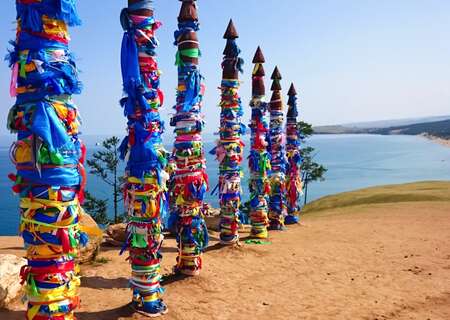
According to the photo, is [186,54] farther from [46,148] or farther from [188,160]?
[46,148]

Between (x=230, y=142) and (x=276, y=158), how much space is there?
4.30 m

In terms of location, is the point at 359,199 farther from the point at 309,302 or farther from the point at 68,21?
the point at 68,21

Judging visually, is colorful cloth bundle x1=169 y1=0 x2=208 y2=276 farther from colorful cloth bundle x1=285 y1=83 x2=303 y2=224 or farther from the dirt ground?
colorful cloth bundle x1=285 y1=83 x2=303 y2=224

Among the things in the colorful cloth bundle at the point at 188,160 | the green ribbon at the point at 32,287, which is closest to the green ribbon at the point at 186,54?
the colorful cloth bundle at the point at 188,160

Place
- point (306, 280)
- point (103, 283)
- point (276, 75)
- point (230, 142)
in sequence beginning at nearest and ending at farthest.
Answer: point (103, 283), point (306, 280), point (230, 142), point (276, 75)

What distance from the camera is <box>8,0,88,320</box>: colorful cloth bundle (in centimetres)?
429

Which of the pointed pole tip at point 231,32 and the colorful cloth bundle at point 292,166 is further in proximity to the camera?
the colorful cloth bundle at point 292,166

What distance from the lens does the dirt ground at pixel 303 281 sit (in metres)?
7.43

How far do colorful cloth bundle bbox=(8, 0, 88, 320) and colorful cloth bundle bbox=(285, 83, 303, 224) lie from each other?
14.1 m

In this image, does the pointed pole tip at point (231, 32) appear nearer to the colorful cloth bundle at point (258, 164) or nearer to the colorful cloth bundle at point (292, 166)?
the colorful cloth bundle at point (258, 164)

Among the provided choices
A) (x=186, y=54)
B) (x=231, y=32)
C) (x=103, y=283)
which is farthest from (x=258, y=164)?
(x=103, y=283)

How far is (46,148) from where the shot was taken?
169 inches

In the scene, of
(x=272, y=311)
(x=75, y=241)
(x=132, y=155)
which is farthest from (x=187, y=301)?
(x=75, y=241)

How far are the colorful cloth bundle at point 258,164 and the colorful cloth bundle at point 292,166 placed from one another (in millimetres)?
4271
